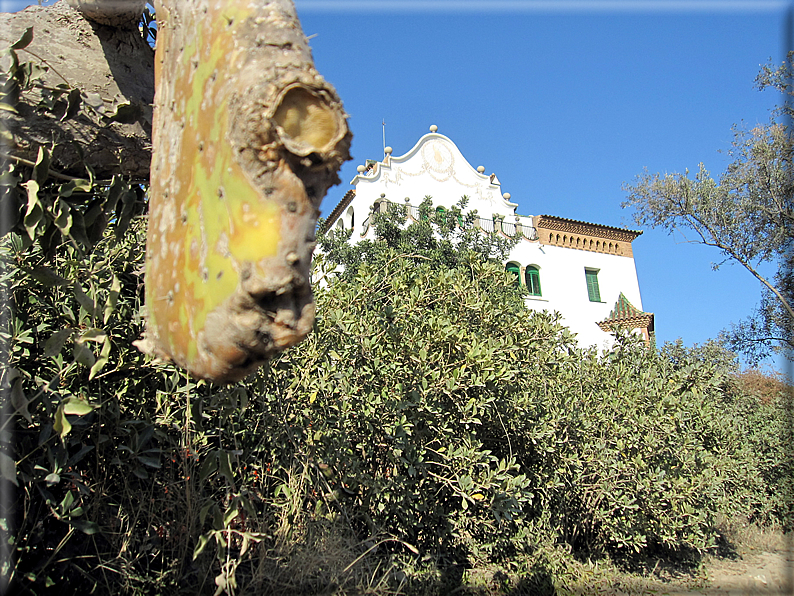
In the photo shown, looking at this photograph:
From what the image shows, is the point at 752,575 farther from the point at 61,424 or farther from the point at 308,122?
the point at 308,122

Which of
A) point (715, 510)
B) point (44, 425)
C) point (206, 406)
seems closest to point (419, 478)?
point (206, 406)

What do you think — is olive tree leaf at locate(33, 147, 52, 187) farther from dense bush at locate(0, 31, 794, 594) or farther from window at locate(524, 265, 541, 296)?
window at locate(524, 265, 541, 296)

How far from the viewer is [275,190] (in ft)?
3.73

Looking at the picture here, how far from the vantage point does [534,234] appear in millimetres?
20203

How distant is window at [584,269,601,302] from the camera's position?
2056 cm

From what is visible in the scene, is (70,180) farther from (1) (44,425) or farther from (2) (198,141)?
(1) (44,425)

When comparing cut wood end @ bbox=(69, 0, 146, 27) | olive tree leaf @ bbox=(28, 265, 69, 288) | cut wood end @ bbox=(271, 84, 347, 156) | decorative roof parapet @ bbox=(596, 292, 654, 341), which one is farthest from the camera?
decorative roof parapet @ bbox=(596, 292, 654, 341)

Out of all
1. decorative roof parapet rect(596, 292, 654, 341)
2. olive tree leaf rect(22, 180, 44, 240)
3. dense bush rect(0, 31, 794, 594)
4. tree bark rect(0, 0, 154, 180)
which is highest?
decorative roof parapet rect(596, 292, 654, 341)

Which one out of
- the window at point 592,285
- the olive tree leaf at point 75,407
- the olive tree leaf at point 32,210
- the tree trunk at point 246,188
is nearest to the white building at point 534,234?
the window at point 592,285

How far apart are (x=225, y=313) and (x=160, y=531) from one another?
2.76m

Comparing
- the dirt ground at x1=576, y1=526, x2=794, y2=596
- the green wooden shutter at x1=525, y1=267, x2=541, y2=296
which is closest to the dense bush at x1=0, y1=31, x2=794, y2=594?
the dirt ground at x1=576, y1=526, x2=794, y2=596

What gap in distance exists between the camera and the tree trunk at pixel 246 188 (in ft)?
3.69

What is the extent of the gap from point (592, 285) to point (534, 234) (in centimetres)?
313

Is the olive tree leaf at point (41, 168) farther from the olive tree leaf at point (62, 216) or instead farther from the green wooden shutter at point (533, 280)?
the green wooden shutter at point (533, 280)
